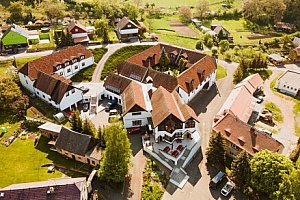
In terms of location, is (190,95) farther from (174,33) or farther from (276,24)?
(276,24)

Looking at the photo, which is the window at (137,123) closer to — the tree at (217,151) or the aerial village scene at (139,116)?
the aerial village scene at (139,116)

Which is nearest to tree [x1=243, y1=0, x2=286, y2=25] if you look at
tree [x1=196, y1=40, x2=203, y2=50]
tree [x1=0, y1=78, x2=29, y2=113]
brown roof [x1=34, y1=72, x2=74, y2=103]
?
tree [x1=196, y1=40, x2=203, y2=50]

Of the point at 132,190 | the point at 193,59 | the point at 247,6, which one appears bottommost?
the point at 132,190

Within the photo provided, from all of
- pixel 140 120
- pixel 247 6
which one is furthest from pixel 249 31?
pixel 140 120

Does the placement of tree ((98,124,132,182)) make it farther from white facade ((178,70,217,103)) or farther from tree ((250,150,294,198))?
white facade ((178,70,217,103))

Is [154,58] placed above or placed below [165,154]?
above

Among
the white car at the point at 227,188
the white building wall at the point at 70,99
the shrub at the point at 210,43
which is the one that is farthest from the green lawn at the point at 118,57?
the white car at the point at 227,188

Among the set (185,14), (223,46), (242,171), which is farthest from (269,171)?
(185,14)

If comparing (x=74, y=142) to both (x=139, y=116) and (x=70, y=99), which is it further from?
(x=70, y=99)
